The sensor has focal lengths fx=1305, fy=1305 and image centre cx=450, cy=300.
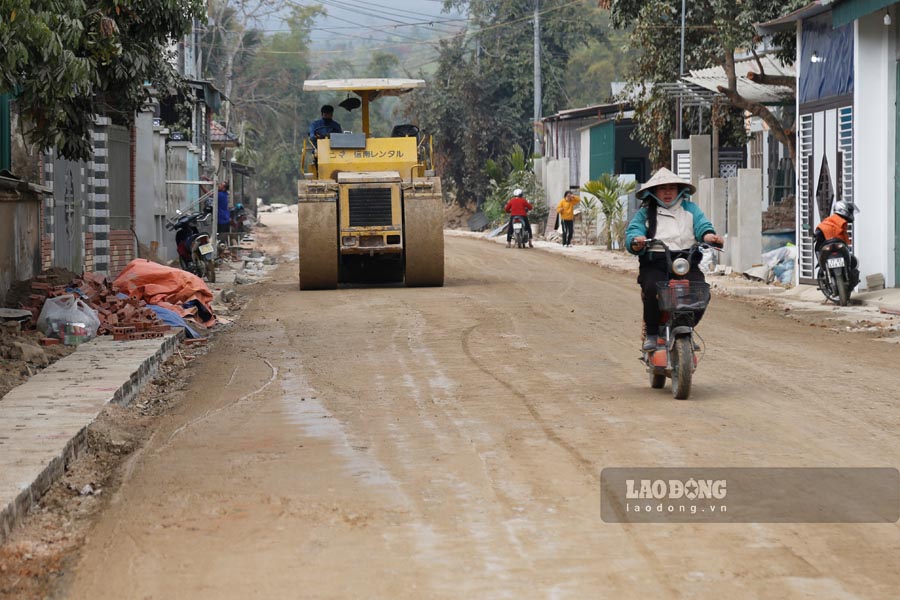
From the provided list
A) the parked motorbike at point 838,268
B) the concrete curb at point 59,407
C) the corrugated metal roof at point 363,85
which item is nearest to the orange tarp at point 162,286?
the concrete curb at point 59,407

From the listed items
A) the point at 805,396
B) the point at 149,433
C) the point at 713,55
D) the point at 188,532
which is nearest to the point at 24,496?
the point at 188,532

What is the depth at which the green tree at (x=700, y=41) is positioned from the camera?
946 inches

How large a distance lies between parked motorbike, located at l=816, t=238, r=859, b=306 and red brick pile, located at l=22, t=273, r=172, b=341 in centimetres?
886

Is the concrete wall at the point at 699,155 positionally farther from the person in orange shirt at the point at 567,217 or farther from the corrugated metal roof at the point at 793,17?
the person in orange shirt at the point at 567,217

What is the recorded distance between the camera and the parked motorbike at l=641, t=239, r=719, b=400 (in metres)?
9.19

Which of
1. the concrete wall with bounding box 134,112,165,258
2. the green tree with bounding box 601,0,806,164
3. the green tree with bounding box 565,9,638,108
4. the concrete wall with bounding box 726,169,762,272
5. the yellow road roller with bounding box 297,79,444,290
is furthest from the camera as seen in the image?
the green tree with bounding box 565,9,638,108

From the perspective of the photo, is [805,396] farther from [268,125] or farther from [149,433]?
[268,125]

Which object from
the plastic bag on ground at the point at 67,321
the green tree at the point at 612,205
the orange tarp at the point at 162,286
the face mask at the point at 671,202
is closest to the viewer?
the face mask at the point at 671,202

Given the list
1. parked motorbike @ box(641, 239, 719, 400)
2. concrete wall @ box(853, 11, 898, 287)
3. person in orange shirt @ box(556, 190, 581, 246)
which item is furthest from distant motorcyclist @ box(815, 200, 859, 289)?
person in orange shirt @ box(556, 190, 581, 246)

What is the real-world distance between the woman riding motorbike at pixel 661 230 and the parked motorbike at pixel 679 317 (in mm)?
77

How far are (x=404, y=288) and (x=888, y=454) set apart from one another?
45.2 ft

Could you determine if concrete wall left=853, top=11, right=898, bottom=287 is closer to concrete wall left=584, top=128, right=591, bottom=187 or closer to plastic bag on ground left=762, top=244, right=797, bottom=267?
plastic bag on ground left=762, top=244, right=797, bottom=267

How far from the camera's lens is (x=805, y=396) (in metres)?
9.35

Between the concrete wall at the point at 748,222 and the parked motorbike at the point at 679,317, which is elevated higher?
the concrete wall at the point at 748,222
